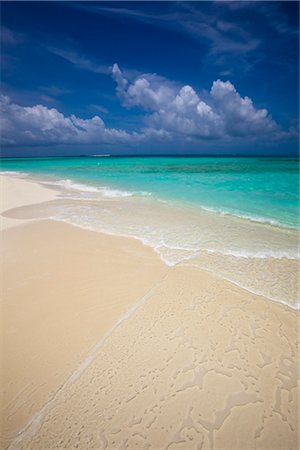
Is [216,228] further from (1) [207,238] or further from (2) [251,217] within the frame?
(2) [251,217]

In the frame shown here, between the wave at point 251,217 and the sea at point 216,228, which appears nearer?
the sea at point 216,228

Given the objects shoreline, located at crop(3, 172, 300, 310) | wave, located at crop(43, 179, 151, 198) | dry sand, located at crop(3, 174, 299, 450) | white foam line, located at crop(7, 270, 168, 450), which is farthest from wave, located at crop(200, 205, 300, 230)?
white foam line, located at crop(7, 270, 168, 450)

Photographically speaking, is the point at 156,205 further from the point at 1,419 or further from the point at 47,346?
the point at 1,419

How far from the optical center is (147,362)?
339cm

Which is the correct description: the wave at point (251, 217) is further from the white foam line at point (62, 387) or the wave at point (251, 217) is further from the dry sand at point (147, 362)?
the white foam line at point (62, 387)

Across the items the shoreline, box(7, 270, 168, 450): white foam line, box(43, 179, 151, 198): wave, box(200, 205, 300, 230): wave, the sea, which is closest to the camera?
box(7, 270, 168, 450): white foam line

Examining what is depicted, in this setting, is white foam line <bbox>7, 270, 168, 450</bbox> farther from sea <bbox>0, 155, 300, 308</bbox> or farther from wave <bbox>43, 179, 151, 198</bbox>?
wave <bbox>43, 179, 151, 198</bbox>

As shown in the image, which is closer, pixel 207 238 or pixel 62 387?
pixel 62 387

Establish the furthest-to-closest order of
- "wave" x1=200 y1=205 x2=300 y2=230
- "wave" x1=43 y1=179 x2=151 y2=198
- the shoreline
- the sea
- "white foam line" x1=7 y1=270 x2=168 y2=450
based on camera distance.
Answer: "wave" x1=43 y1=179 x2=151 y2=198, "wave" x1=200 y1=205 x2=300 y2=230, the sea, the shoreline, "white foam line" x1=7 y1=270 x2=168 y2=450

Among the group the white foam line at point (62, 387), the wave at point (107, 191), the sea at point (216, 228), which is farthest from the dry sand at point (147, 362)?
the wave at point (107, 191)

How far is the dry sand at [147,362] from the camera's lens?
2625 mm

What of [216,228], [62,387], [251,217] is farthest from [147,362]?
[251,217]

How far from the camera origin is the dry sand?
262 centimetres

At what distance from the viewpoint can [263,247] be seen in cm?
727
